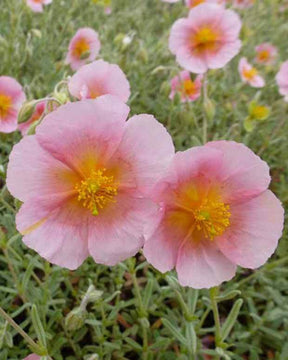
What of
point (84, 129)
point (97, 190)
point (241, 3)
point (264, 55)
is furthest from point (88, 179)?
point (241, 3)

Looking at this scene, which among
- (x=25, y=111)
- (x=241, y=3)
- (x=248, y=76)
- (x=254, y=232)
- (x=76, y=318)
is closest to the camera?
(x=254, y=232)

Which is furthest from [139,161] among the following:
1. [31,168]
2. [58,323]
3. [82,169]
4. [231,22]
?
[231,22]

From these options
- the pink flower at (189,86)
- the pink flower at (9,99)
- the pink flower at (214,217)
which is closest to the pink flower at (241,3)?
the pink flower at (189,86)

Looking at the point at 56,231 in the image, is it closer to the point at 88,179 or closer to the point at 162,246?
the point at 88,179

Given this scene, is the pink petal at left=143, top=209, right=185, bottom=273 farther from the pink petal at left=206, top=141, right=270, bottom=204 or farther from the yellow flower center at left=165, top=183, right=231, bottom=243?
the pink petal at left=206, top=141, right=270, bottom=204

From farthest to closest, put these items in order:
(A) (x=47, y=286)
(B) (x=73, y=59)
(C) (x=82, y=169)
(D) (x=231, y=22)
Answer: (B) (x=73, y=59) < (D) (x=231, y=22) < (A) (x=47, y=286) < (C) (x=82, y=169)

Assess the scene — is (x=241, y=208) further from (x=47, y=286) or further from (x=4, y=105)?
(x=4, y=105)

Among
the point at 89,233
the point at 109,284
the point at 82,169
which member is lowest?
the point at 109,284
